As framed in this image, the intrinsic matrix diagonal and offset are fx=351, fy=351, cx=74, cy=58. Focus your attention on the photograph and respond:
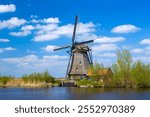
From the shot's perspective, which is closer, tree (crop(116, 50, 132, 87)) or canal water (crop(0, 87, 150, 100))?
canal water (crop(0, 87, 150, 100))

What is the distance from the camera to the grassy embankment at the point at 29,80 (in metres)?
50.6

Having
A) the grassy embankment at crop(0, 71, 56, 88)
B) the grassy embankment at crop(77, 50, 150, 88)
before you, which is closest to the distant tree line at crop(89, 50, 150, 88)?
the grassy embankment at crop(77, 50, 150, 88)

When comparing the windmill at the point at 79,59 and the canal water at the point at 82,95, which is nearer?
the canal water at the point at 82,95

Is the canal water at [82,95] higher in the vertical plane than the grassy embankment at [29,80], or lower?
lower

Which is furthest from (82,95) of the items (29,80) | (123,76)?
(29,80)

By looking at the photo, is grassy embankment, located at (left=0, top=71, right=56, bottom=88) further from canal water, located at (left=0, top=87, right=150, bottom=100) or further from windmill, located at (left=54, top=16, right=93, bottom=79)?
canal water, located at (left=0, top=87, right=150, bottom=100)

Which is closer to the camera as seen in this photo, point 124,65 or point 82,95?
point 82,95

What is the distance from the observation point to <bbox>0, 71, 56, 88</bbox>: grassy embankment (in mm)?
50638

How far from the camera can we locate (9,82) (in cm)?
5362

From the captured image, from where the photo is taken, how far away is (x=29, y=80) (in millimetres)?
51750

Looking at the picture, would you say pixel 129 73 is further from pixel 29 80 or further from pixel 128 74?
pixel 29 80

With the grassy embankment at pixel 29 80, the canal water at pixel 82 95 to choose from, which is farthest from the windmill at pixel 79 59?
the canal water at pixel 82 95

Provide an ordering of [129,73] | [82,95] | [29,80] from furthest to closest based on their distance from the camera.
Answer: [29,80], [129,73], [82,95]

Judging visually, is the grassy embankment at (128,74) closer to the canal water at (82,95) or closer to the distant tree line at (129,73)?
the distant tree line at (129,73)
